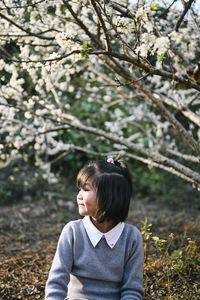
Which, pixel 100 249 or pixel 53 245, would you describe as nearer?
pixel 100 249

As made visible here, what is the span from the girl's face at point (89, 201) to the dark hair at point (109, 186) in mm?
20

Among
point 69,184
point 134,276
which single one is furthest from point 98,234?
point 69,184

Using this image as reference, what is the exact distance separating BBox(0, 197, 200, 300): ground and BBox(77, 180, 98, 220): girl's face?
53cm

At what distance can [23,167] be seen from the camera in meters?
4.77

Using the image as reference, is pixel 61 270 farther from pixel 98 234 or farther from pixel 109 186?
pixel 109 186

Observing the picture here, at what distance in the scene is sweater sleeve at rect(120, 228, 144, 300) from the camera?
1.55 m

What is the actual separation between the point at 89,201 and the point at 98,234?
0.16 metres

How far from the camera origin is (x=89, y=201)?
1551 millimetres

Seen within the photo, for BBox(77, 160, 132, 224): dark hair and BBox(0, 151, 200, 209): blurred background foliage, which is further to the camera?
BBox(0, 151, 200, 209): blurred background foliage

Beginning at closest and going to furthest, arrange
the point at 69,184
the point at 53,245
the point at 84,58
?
the point at 53,245 < the point at 84,58 < the point at 69,184

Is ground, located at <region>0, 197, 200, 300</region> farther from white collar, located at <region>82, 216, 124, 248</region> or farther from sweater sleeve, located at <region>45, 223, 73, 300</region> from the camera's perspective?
sweater sleeve, located at <region>45, 223, 73, 300</region>

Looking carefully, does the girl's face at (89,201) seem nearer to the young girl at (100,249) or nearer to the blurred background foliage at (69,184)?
the young girl at (100,249)

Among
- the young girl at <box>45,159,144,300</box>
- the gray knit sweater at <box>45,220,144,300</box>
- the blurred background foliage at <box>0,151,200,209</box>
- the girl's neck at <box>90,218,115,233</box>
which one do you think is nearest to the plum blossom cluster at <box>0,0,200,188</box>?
the blurred background foliage at <box>0,151,200,209</box>

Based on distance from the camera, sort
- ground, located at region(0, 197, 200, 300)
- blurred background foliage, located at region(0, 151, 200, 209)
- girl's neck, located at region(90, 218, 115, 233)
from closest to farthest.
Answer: girl's neck, located at region(90, 218, 115, 233) < ground, located at region(0, 197, 200, 300) < blurred background foliage, located at region(0, 151, 200, 209)
